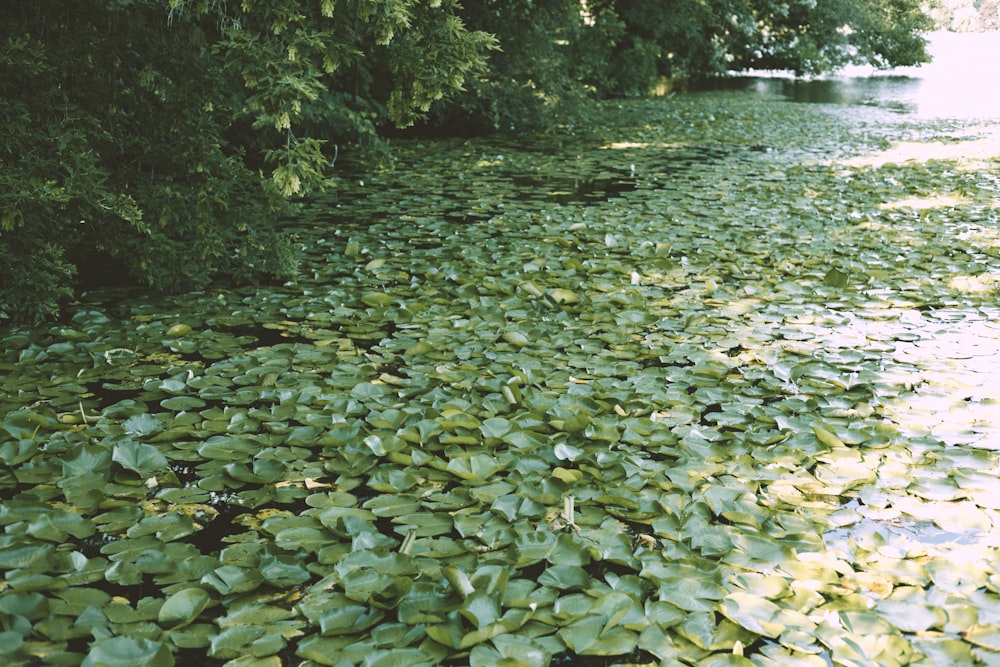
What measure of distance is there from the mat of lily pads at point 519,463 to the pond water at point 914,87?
1067 cm

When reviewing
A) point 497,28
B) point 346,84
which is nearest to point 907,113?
point 497,28

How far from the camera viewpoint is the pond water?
13812 millimetres

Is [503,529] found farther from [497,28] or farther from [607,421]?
[497,28]

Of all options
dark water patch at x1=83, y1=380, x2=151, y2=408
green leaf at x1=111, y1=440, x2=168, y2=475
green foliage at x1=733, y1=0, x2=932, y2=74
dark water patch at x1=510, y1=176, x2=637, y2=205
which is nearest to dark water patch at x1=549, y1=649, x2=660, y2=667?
green leaf at x1=111, y1=440, x2=168, y2=475

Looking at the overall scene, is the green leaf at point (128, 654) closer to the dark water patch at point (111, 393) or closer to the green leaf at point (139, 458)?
the green leaf at point (139, 458)

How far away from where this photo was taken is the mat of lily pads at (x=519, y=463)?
5.32ft

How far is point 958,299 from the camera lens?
3.68 metres

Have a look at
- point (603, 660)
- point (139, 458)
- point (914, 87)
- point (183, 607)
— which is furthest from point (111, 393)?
point (914, 87)

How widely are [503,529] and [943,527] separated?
3.47 feet

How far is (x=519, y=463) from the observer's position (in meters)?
2.24

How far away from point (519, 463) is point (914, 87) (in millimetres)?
19588

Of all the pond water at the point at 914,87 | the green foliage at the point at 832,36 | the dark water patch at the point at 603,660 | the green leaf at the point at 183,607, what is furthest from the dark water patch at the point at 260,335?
the green foliage at the point at 832,36

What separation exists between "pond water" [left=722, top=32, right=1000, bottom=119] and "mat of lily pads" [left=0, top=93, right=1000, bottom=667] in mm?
10667

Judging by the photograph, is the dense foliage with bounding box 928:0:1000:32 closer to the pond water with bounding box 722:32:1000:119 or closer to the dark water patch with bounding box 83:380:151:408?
the pond water with bounding box 722:32:1000:119
